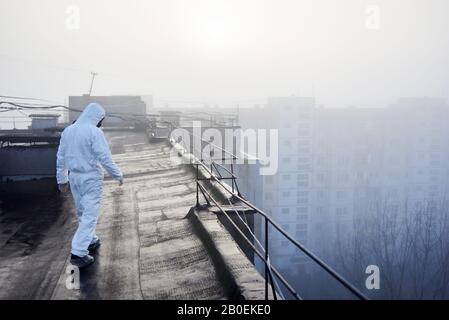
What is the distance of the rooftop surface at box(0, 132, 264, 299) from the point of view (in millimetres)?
4402

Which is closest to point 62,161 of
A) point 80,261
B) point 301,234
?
point 80,261

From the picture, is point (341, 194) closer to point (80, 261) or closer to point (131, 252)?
point (131, 252)

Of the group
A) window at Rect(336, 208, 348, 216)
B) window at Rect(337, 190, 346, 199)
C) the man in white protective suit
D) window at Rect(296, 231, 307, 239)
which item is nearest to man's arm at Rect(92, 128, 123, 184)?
the man in white protective suit

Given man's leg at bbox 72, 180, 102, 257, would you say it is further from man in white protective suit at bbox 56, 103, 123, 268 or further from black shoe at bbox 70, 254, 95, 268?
black shoe at bbox 70, 254, 95, 268

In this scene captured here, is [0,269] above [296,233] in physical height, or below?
above

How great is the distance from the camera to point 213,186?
9.52 meters

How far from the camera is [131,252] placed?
5.70 m

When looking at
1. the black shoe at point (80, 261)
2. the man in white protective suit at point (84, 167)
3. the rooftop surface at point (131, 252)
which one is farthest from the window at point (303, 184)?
the man in white protective suit at point (84, 167)

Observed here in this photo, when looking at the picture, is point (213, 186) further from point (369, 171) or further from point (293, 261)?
Result: point (369, 171)

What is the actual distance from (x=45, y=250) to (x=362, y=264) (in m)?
33.4

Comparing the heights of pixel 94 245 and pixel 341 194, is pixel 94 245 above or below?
above
